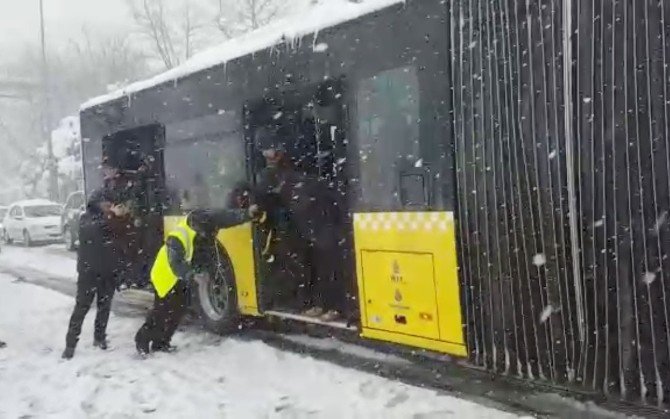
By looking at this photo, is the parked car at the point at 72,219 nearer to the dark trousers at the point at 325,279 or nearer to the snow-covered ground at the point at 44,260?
the snow-covered ground at the point at 44,260

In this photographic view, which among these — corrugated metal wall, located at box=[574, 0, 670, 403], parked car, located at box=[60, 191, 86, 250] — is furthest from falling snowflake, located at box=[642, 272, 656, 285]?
parked car, located at box=[60, 191, 86, 250]

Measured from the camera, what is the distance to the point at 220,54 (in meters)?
8.27

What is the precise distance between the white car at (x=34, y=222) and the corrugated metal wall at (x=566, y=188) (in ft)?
73.1

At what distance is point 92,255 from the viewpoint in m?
7.59

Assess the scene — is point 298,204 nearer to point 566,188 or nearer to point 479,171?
point 479,171

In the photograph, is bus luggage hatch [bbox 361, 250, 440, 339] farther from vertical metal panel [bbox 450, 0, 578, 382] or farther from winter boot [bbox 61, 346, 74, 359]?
winter boot [bbox 61, 346, 74, 359]

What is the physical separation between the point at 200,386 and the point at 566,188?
3.32m

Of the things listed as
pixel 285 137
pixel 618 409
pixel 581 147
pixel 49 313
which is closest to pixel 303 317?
pixel 285 137

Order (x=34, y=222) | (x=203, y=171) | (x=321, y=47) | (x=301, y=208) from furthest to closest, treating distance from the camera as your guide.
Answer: (x=34, y=222) < (x=203, y=171) < (x=301, y=208) < (x=321, y=47)

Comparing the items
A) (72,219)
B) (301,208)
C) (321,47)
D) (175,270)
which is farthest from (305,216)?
(72,219)

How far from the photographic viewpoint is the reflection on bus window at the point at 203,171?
7953mm

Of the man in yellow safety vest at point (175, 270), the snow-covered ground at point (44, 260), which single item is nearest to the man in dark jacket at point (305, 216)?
the man in yellow safety vest at point (175, 270)

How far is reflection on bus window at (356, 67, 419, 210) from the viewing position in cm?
572

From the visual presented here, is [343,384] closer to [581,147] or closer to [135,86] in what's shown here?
[581,147]
